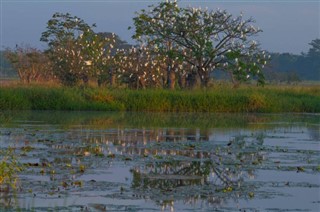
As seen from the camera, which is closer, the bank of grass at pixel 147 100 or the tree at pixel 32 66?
the bank of grass at pixel 147 100

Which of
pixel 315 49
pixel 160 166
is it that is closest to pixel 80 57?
pixel 160 166

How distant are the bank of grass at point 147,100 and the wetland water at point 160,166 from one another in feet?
22.8

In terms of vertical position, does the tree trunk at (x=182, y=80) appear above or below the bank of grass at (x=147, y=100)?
above

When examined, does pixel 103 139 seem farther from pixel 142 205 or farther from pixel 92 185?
pixel 142 205

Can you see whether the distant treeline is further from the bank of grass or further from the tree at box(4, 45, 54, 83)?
the bank of grass

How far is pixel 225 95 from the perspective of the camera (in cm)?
3516

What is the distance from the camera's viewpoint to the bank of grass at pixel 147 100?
3297 centimetres

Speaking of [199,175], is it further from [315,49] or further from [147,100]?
[315,49]

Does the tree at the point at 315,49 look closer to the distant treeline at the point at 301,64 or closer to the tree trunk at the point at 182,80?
the distant treeline at the point at 301,64

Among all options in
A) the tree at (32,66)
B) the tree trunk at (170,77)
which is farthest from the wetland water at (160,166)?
the tree at (32,66)

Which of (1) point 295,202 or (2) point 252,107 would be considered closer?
(1) point 295,202

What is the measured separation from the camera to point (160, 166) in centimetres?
1442

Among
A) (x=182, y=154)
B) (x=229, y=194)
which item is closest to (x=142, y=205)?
(x=229, y=194)

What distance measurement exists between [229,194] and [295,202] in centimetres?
92
